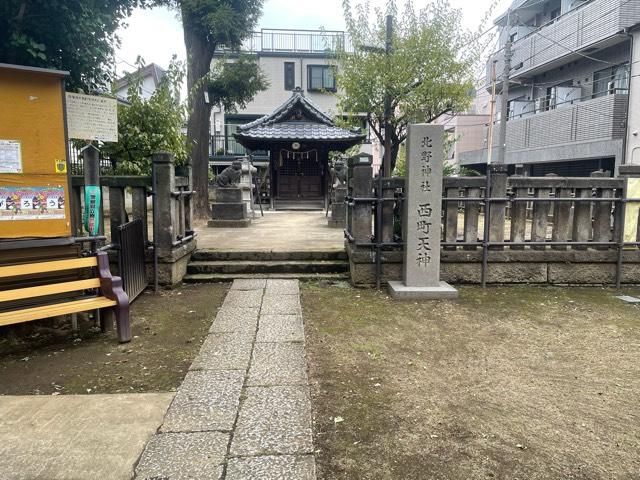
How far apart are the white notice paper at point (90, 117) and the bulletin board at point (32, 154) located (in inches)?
17.3

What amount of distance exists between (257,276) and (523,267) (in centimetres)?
410

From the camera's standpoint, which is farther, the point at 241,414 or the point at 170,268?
the point at 170,268

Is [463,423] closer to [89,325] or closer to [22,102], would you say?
[89,325]

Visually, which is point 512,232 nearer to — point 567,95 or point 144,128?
point 144,128

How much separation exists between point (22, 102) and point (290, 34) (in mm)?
28074

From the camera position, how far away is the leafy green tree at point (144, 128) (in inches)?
299

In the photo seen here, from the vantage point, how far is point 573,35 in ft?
55.8

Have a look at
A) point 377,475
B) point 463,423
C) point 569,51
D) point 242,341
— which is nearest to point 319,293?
point 242,341

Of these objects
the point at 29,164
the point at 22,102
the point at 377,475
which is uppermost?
the point at 22,102

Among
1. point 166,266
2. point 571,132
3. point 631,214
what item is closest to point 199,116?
point 166,266

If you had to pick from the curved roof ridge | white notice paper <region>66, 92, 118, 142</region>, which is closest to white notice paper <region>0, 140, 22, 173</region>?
white notice paper <region>66, 92, 118, 142</region>

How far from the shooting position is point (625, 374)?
13.0 ft

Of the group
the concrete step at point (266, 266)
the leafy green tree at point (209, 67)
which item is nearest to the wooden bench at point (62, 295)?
the concrete step at point (266, 266)

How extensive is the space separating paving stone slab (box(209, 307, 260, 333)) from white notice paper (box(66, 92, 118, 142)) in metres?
2.41
